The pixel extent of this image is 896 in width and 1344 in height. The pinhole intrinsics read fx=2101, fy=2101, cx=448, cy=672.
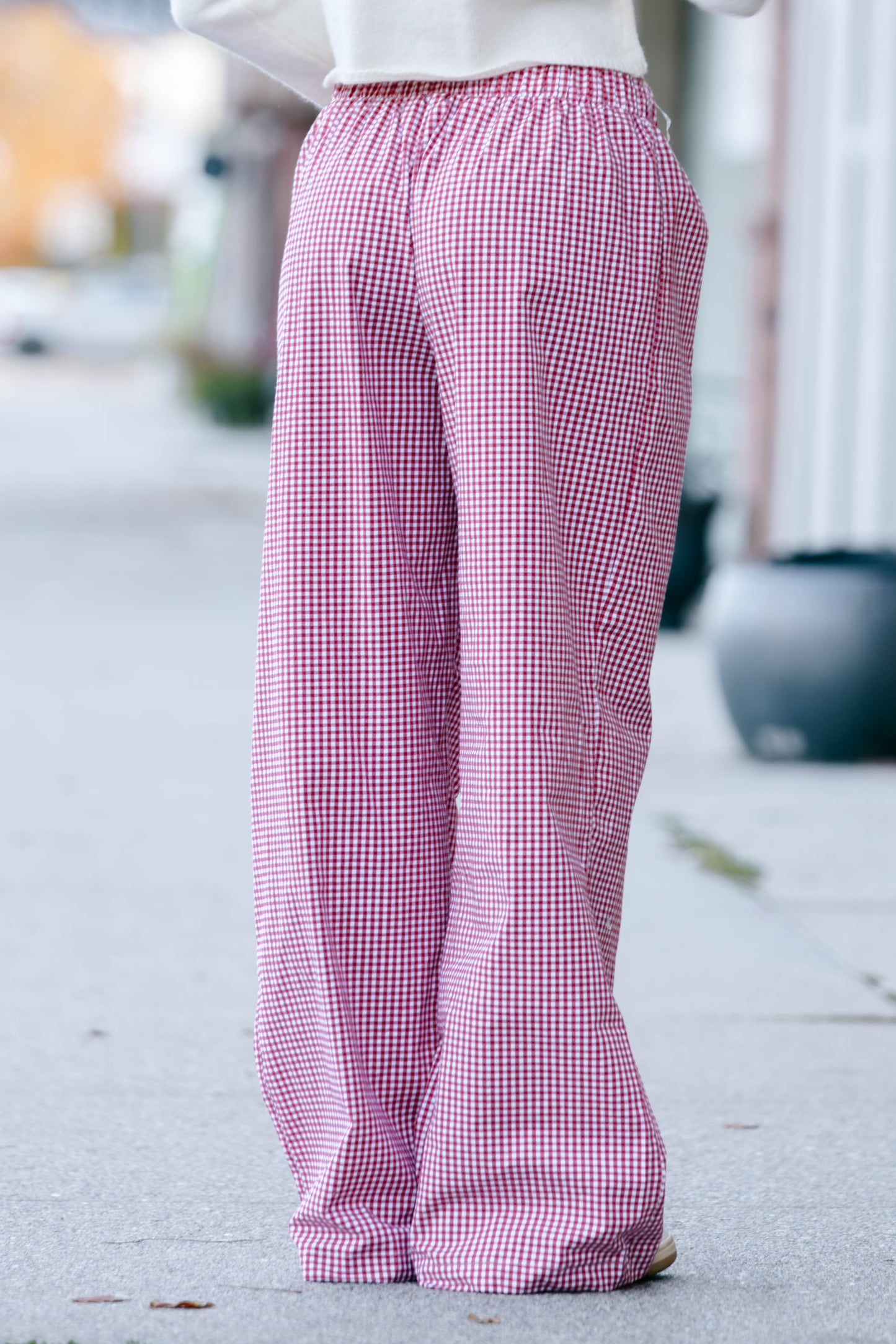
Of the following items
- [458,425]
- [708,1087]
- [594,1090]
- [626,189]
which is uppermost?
[626,189]

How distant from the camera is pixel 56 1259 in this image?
2.43 metres

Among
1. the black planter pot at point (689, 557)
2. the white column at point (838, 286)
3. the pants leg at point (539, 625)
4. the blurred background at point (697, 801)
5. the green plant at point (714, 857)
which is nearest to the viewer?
the pants leg at point (539, 625)

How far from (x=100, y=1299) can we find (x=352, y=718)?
688 millimetres

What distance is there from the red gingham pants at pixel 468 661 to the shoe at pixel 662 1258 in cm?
3

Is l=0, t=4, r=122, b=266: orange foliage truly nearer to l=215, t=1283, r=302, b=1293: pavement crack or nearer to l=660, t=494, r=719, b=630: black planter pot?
l=660, t=494, r=719, b=630: black planter pot

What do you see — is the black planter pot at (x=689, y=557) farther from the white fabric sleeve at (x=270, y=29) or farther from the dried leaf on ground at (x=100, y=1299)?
the dried leaf on ground at (x=100, y=1299)

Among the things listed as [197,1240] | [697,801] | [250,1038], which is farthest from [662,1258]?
[697,801]

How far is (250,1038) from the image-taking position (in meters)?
3.48

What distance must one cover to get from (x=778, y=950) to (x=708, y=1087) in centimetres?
91

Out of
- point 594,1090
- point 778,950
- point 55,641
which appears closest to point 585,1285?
point 594,1090

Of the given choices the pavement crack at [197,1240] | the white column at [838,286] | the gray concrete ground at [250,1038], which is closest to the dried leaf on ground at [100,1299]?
the gray concrete ground at [250,1038]

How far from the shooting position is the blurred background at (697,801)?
8.76 ft

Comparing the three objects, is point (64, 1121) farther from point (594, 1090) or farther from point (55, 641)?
point (55, 641)

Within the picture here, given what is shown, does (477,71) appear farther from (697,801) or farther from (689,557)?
(689,557)
